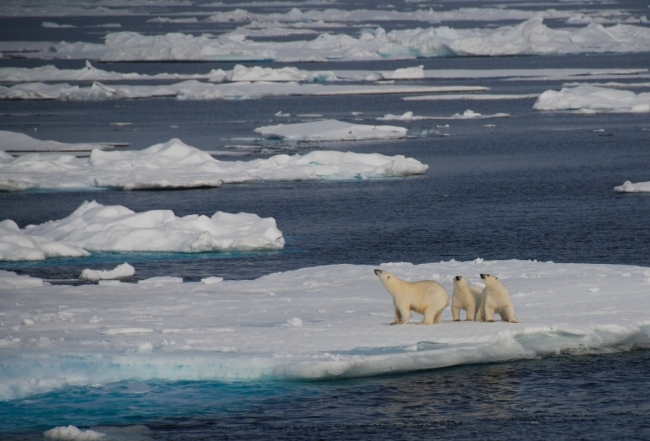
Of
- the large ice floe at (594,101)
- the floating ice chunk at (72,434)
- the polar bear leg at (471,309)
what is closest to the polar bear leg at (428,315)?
the polar bear leg at (471,309)

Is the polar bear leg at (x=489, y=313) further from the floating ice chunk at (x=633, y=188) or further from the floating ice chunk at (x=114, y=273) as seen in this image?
the floating ice chunk at (x=633, y=188)

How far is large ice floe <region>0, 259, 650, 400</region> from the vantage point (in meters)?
11.7

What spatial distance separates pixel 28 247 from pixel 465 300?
37.9ft

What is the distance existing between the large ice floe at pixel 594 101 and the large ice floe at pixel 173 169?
18.1 meters

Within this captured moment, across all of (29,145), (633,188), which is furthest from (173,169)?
(633,188)

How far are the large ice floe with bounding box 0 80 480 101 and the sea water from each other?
79 centimetres

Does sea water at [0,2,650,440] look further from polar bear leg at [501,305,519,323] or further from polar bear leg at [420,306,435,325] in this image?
polar bear leg at [420,306,435,325]

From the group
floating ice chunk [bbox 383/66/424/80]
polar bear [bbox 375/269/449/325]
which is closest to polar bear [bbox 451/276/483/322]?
polar bear [bbox 375/269/449/325]

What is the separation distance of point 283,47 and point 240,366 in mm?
76173

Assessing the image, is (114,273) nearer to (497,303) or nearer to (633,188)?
(497,303)

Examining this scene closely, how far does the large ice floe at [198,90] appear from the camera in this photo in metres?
58.9

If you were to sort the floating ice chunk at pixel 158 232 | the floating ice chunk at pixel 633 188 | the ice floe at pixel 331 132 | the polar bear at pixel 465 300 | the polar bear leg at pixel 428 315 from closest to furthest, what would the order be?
1. the polar bear leg at pixel 428 315
2. the polar bear at pixel 465 300
3. the floating ice chunk at pixel 158 232
4. the floating ice chunk at pixel 633 188
5. the ice floe at pixel 331 132

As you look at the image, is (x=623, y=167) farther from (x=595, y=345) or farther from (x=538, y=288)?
(x=595, y=345)

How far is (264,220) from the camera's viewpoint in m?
23.7
